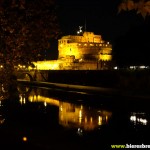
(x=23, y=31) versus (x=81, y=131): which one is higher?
(x=23, y=31)

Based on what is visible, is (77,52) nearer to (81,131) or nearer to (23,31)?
(81,131)

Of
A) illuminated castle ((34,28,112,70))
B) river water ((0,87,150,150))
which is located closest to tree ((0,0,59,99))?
river water ((0,87,150,150))

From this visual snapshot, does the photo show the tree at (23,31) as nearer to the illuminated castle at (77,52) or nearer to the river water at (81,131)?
the river water at (81,131)

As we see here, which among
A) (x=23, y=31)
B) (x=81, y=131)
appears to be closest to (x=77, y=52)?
(x=81, y=131)

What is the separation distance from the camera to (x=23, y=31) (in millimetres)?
7129

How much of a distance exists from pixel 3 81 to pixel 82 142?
18.3 ft

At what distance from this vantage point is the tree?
270 inches

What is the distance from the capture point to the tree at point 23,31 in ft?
22.5

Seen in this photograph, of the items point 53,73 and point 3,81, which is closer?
point 3,81

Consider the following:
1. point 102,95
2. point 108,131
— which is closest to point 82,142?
point 108,131

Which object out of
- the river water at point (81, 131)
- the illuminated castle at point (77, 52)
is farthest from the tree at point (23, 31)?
the illuminated castle at point (77, 52)

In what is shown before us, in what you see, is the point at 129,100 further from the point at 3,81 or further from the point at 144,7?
the point at 144,7

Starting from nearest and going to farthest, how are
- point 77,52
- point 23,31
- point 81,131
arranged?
point 23,31
point 81,131
point 77,52

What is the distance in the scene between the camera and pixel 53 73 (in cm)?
5969
